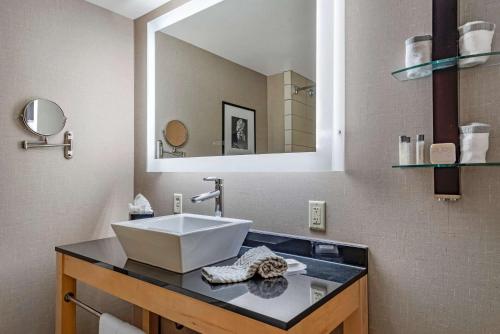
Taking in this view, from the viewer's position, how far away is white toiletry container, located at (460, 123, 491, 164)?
2.93 ft

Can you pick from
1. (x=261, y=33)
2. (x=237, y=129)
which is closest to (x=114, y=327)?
(x=237, y=129)

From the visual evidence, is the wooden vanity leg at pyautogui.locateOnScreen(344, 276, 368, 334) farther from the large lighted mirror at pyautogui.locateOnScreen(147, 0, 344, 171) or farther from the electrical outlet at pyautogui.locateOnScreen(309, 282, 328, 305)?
the large lighted mirror at pyautogui.locateOnScreen(147, 0, 344, 171)

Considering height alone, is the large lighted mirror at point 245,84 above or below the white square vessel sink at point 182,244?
above

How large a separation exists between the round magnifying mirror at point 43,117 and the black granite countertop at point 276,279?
2.02 feet

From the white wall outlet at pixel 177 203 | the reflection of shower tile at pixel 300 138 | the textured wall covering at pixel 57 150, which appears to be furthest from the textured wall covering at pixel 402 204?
the textured wall covering at pixel 57 150

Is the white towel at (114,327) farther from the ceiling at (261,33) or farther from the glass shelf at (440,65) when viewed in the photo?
the glass shelf at (440,65)

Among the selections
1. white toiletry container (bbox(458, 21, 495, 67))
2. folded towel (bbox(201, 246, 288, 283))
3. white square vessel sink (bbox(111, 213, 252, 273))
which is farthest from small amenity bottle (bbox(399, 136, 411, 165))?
white square vessel sink (bbox(111, 213, 252, 273))

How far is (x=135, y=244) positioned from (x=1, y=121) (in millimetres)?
925

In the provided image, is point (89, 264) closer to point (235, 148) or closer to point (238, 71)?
point (235, 148)

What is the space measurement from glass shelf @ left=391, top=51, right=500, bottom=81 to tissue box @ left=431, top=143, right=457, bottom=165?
235 millimetres

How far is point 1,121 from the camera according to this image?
4.97 feet

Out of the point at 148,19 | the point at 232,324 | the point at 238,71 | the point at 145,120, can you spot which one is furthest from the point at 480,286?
the point at 148,19

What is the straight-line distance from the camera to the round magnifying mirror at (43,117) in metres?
1.58

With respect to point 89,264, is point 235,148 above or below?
above
